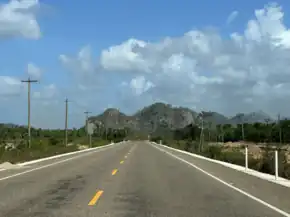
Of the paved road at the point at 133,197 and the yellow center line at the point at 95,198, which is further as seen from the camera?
the yellow center line at the point at 95,198

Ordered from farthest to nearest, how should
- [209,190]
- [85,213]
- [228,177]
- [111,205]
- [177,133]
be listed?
1. [177,133]
2. [228,177]
3. [209,190]
4. [111,205]
5. [85,213]

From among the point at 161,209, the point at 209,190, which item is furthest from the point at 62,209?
the point at 209,190

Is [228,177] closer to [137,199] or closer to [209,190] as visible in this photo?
[209,190]

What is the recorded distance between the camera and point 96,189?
15.8 meters

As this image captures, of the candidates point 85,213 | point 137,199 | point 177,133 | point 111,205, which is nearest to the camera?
point 85,213

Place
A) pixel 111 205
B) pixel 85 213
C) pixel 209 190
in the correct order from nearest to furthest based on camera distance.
Answer: pixel 85 213
pixel 111 205
pixel 209 190

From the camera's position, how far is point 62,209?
11.4m

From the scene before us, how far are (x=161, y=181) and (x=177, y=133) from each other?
171419 millimetres

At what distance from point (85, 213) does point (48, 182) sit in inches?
313

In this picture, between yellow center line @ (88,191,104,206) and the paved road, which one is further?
yellow center line @ (88,191,104,206)

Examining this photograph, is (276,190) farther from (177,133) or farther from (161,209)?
(177,133)

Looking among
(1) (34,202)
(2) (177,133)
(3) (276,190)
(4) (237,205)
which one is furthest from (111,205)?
(2) (177,133)

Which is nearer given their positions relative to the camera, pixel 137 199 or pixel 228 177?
pixel 137 199

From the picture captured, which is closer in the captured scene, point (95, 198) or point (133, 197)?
Result: point (95, 198)
